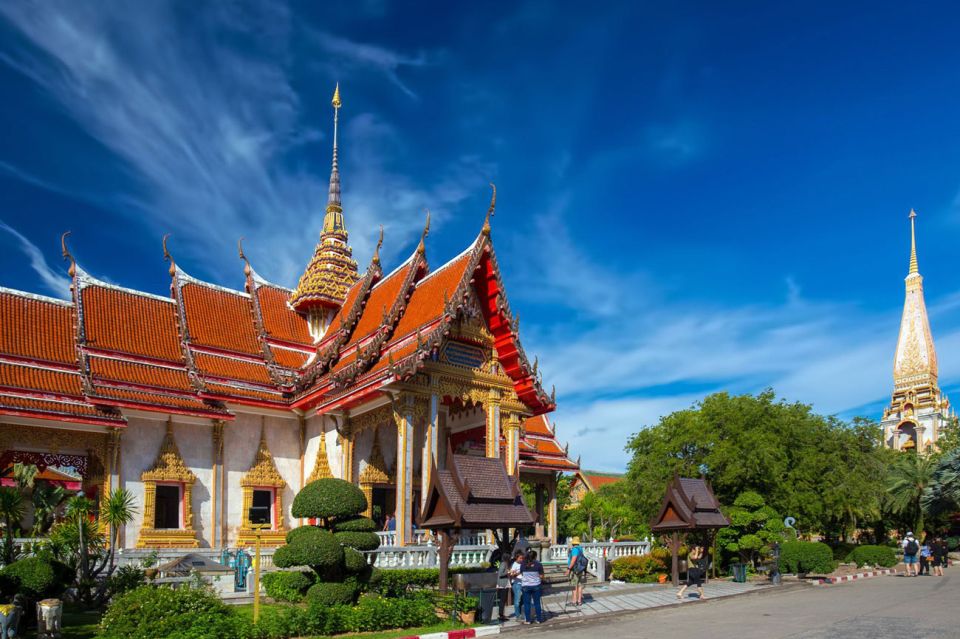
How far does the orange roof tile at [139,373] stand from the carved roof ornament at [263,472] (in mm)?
2713

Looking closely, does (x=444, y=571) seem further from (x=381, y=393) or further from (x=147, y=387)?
(x=147, y=387)

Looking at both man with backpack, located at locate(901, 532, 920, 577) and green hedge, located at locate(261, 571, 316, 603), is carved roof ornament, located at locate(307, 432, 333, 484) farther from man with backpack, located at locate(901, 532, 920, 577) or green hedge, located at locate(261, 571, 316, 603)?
man with backpack, located at locate(901, 532, 920, 577)

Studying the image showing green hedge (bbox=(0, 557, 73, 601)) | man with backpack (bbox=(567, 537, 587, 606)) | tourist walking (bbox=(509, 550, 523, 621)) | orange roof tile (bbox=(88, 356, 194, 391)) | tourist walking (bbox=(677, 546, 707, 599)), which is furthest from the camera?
orange roof tile (bbox=(88, 356, 194, 391))

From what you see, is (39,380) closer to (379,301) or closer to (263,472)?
(263,472)

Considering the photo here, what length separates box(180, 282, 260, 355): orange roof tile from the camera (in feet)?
78.8

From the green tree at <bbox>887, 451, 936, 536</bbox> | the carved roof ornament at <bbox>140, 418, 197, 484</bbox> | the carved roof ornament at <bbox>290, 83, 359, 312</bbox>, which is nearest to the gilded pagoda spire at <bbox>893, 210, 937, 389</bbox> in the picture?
the green tree at <bbox>887, 451, 936, 536</bbox>

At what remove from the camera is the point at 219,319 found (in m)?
25.1

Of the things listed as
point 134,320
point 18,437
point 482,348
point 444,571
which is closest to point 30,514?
point 18,437

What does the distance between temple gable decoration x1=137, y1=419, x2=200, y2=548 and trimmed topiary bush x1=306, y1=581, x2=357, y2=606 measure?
9.48m

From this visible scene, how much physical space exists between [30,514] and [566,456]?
17.4 meters

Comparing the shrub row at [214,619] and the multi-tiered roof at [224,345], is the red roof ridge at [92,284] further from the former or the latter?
the shrub row at [214,619]

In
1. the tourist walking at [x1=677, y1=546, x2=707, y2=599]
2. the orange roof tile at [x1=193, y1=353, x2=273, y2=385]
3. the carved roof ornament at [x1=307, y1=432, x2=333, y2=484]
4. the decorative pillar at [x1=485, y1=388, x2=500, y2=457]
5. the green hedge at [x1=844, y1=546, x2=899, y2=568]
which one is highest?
the orange roof tile at [x1=193, y1=353, x2=273, y2=385]

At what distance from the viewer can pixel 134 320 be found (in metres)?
23.6

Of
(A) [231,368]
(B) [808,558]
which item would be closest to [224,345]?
(A) [231,368]
